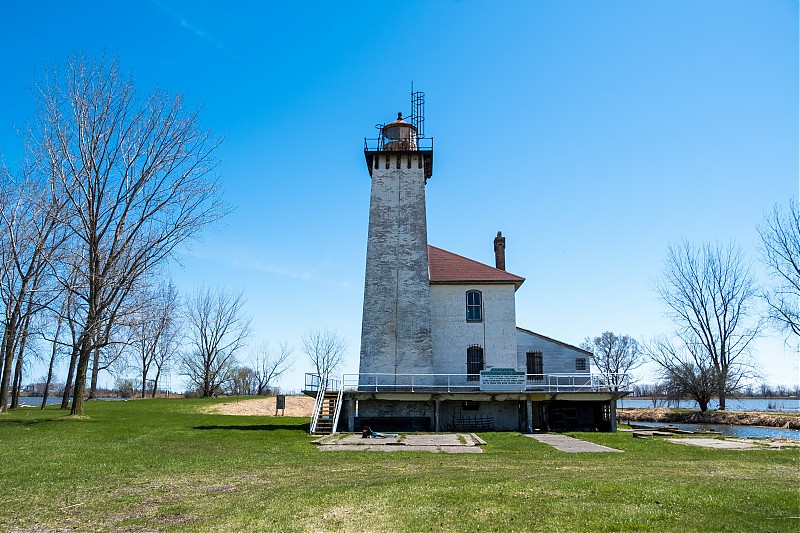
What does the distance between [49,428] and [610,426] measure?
2203 cm

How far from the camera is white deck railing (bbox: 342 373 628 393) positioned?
25.7m

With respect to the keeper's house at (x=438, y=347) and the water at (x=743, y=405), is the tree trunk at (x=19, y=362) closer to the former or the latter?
the keeper's house at (x=438, y=347)

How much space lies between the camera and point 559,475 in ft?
36.4

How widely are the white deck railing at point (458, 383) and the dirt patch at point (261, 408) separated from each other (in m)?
12.7

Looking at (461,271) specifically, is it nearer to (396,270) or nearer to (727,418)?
(396,270)

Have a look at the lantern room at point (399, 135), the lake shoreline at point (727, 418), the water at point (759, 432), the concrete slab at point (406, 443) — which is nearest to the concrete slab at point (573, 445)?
the concrete slab at point (406, 443)

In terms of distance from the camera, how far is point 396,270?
93.1ft

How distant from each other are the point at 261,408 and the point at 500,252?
21155 millimetres

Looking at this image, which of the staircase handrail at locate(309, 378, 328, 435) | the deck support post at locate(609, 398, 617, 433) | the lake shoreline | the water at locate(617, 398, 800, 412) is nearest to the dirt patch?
the staircase handrail at locate(309, 378, 328, 435)

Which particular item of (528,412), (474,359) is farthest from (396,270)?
(528,412)

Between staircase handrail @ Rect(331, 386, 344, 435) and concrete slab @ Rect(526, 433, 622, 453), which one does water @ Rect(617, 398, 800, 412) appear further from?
staircase handrail @ Rect(331, 386, 344, 435)

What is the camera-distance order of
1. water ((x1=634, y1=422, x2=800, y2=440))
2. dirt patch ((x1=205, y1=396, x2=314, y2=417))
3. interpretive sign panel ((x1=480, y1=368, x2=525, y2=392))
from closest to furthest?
interpretive sign panel ((x1=480, y1=368, x2=525, y2=392)) → water ((x1=634, y1=422, x2=800, y2=440)) → dirt patch ((x1=205, y1=396, x2=314, y2=417))

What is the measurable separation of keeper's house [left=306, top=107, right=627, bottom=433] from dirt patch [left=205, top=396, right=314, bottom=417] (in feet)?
43.2

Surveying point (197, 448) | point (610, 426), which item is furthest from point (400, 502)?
point (610, 426)
